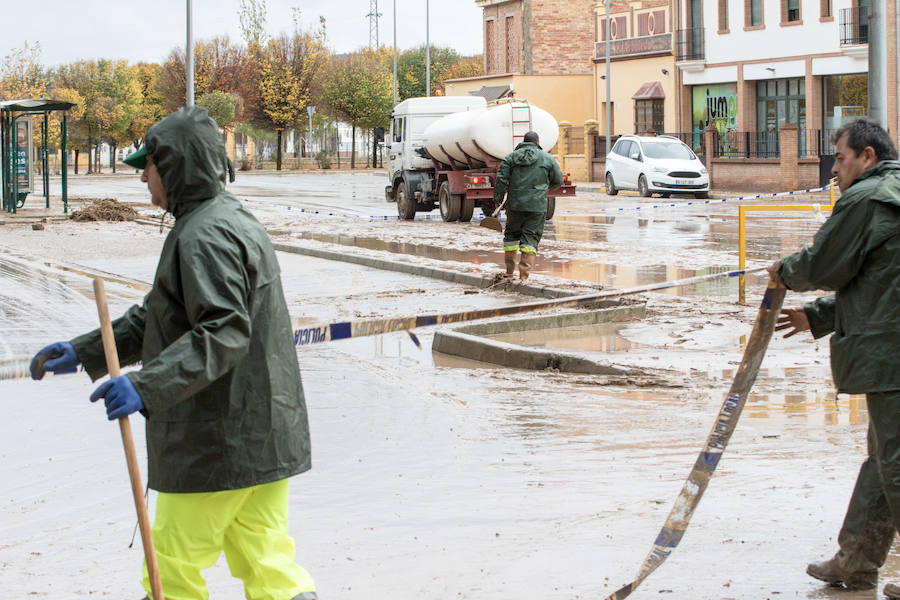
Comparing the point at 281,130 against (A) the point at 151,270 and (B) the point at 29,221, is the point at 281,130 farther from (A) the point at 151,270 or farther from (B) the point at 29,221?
(A) the point at 151,270


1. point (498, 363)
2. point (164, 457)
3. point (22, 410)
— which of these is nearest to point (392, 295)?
point (498, 363)

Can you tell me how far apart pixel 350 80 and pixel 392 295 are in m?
64.7

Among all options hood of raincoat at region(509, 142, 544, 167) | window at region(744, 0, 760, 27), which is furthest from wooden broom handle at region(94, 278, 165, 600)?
window at region(744, 0, 760, 27)

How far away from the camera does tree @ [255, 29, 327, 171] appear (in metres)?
76.9

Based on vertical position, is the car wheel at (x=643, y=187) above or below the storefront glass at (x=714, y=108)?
below

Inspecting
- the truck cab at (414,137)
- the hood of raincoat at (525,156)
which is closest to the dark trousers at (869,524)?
the hood of raincoat at (525,156)

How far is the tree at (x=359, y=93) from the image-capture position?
7669 centimetres

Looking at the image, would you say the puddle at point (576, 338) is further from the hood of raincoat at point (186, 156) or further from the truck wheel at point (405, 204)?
the truck wheel at point (405, 204)

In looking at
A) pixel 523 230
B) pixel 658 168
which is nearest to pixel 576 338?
pixel 523 230

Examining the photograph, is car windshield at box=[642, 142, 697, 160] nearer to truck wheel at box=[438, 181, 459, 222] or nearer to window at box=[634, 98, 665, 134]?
truck wheel at box=[438, 181, 459, 222]

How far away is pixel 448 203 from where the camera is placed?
2672 cm

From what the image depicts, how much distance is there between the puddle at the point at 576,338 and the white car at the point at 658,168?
80.1 ft

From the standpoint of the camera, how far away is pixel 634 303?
41.7 feet

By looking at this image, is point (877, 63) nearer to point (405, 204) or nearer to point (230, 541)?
point (230, 541)
